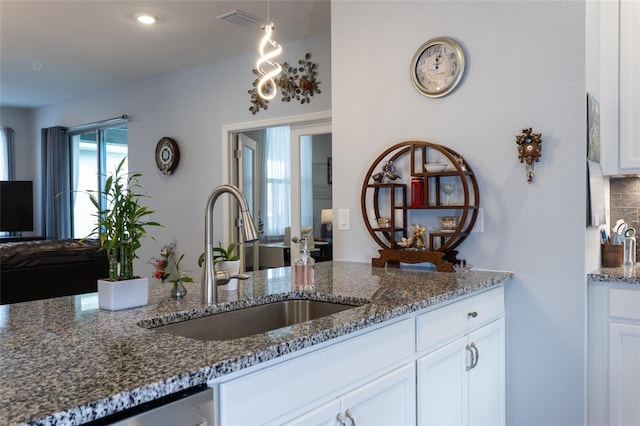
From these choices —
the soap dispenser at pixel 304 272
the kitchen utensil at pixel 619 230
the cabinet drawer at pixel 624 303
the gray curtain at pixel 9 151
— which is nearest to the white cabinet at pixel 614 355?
the cabinet drawer at pixel 624 303

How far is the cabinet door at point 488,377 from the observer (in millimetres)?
2104

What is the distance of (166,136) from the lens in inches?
211

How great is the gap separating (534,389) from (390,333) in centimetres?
118

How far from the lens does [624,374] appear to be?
2.25 metres

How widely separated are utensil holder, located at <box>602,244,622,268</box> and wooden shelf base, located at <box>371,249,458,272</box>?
0.75 metres

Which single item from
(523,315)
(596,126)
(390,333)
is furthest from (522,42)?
(390,333)

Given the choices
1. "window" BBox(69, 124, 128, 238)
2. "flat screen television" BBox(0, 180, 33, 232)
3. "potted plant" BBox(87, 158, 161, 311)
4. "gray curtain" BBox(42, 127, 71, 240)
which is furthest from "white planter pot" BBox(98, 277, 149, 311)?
"flat screen television" BBox(0, 180, 33, 232)

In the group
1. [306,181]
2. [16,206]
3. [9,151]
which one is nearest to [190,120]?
[306,181]

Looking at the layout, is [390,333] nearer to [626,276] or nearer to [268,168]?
[626,276]

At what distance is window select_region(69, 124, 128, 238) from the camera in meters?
6.44

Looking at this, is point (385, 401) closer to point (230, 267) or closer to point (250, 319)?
point (250, 319)

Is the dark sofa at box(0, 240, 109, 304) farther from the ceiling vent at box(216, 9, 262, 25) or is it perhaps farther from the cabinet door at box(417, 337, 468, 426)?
the cabinet door at box(417, 337, 468, 426)

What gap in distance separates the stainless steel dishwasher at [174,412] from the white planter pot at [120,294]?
646 mm

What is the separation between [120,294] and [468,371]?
138 cm
